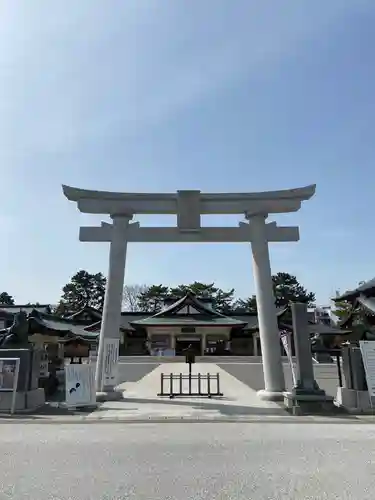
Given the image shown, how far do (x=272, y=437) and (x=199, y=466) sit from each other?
7.74ft

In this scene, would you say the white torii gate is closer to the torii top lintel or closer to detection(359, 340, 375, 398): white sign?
the torii top lintel

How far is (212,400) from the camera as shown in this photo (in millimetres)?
12422

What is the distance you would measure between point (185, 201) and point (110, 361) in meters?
5.66

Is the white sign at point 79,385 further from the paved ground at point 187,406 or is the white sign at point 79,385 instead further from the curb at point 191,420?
the curb at point 191,420

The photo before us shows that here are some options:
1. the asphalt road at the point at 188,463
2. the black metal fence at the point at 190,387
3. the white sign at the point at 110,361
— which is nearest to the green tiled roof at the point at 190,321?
the black metal fence at the point at 190,387

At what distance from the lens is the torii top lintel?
13.5 meters

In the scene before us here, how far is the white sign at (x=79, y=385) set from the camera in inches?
417

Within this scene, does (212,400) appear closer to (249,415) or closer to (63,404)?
(249,415)

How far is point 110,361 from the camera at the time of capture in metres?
12.4

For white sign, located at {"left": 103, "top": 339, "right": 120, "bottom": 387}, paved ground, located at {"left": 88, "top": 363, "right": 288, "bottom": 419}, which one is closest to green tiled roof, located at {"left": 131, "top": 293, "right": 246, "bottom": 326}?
A: paved ground, located at {"left": 88, "top": 363, "right": 288, "bottom": 419}

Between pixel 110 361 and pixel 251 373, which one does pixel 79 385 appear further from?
pixel 251 373

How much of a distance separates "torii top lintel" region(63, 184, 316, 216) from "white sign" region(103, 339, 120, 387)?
4303 millimetres

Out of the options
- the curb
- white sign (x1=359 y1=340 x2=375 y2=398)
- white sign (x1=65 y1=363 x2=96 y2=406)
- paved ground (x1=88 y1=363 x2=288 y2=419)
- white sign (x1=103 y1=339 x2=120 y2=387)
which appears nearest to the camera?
the curb

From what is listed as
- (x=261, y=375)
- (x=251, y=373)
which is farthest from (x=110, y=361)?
(x=251, y=373)
